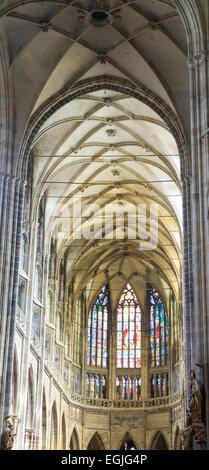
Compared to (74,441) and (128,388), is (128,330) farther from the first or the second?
(74,441)

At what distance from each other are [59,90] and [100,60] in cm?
201

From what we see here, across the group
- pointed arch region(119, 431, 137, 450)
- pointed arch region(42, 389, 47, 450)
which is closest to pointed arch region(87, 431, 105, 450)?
pointed arch region(119, 431, 137, 450)

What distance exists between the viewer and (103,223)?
41000 millimetres

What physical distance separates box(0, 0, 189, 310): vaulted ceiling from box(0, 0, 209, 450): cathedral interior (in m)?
0.06

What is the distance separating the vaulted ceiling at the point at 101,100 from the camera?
2519 centimetres

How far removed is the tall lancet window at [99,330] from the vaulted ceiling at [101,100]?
8.81m

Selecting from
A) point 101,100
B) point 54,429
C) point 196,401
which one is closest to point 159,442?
point 54,429

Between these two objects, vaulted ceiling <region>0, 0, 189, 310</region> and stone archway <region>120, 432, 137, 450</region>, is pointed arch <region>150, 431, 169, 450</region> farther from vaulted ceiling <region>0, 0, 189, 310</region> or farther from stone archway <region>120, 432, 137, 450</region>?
vaulted ceiling <region>0, 0, 189, 310</region>

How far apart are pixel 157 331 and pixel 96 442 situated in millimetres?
8012

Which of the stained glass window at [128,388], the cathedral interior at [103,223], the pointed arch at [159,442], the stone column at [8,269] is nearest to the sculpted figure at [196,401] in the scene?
the cathedral interior at [103,223]

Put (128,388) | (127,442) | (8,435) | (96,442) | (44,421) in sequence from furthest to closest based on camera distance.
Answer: (128,388) → (127,442) → (96,442) → (44,421) → (8,435)

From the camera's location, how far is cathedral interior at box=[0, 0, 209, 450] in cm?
2327

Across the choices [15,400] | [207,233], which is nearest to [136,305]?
[15,400]
